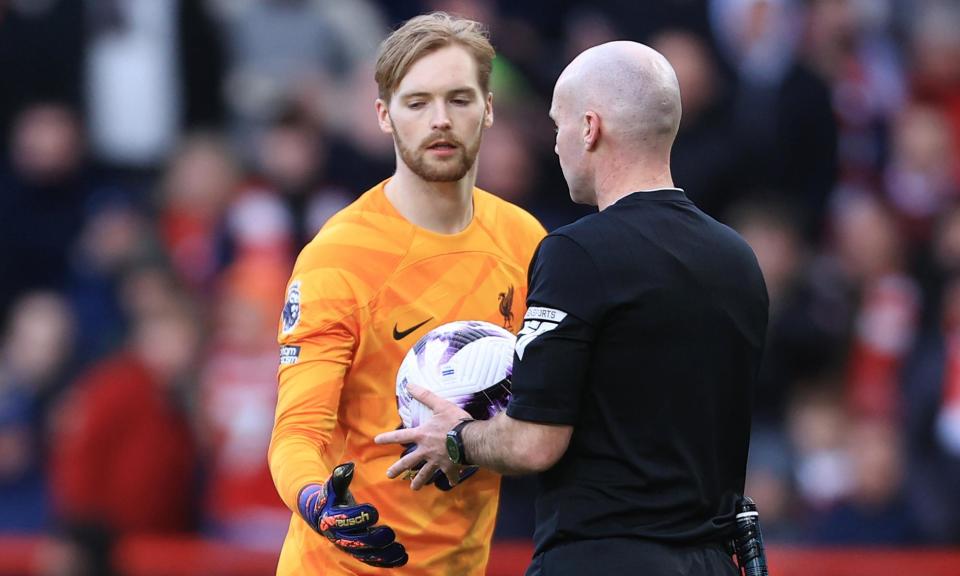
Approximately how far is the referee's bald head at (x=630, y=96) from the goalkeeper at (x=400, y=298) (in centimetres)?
51

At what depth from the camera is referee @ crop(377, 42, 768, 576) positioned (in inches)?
168

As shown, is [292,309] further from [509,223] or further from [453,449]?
[509,223]

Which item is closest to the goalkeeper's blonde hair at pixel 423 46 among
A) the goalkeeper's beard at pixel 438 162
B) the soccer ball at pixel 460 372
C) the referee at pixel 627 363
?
the goalkeeper's beard at pixel 438 162

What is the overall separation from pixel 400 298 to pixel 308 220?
15.3 ft

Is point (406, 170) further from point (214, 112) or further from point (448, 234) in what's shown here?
point (214, 112)

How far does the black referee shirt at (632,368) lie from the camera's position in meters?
4.26

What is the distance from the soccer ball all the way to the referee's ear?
64 cm

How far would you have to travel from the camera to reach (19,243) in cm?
1046

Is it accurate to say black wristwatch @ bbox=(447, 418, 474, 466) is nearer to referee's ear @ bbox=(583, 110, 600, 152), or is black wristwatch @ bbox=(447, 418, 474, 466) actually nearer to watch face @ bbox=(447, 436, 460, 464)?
watch face @ bbox=(447, 436, 460, 464)

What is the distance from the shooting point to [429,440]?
4512 mm

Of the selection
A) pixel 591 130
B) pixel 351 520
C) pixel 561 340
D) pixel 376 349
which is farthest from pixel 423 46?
pixel 351 520

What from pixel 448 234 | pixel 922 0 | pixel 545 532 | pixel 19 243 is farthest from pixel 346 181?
pixel 545 532

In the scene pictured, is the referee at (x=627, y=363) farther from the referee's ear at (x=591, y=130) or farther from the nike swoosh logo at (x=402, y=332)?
the nike swoosh logo at (x=402, y=332)

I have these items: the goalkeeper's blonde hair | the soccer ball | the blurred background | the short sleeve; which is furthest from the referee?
the blurred background
